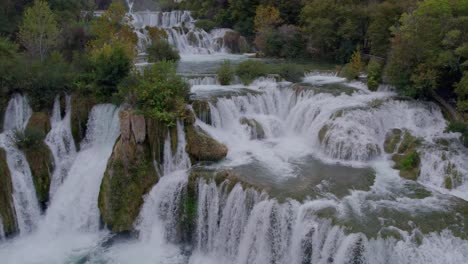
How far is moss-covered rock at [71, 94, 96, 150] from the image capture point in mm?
16703

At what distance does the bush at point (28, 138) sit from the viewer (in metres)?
15.2

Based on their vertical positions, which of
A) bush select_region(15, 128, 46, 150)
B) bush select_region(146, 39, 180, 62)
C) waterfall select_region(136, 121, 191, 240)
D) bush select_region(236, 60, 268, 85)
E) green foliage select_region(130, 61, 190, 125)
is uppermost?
bush select_region(146, 39, 180, 62)

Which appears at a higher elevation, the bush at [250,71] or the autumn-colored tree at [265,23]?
the autumn-colored tree at [265,23]

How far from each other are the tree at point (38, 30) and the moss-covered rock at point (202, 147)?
9.10 metres

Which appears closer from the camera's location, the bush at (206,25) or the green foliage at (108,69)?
the green foliage at (108,69)

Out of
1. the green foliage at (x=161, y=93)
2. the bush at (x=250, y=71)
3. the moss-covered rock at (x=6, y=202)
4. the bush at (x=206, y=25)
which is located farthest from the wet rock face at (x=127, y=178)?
the bush at (x=206, y=25)

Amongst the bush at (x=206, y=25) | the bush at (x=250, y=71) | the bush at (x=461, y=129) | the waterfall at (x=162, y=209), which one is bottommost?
the waterfall at (x=162, y=209)

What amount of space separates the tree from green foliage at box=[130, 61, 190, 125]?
19.8 feet

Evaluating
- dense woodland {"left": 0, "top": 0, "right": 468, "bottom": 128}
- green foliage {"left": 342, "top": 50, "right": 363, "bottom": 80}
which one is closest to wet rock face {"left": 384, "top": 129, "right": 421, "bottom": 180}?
dense woodland {"left": 0, "top": 0, "right": 468, "bottom": 128}

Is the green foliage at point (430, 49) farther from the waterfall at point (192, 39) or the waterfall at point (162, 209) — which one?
the waterfall at point (192, 39)

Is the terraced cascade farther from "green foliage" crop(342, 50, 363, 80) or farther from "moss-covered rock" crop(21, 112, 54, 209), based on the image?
"green foliage" crop(342, 50, 363, 80)

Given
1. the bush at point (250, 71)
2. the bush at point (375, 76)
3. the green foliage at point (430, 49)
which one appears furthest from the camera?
the bush at point (250, 71)

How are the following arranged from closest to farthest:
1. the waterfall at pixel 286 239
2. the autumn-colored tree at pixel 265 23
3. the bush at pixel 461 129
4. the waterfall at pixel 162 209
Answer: the waterfall at pixel 286 239
the waterfall at pixel 162 209
the bush at pixel 461 129
the autumn-colored tree at pixel 265 23

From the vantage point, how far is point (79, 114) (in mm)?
A: 16812
